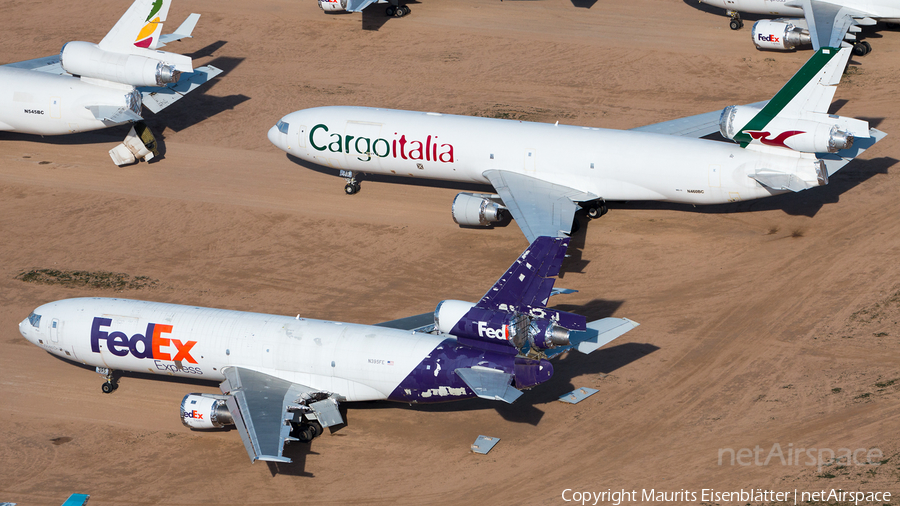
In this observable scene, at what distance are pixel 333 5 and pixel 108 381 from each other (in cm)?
3811

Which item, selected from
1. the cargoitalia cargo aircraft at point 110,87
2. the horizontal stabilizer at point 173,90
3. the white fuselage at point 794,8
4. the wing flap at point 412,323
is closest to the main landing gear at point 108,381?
the wing flap at point 412,323

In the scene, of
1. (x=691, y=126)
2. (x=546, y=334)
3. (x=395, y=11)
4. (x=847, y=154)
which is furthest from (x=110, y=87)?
(x=847, y=154)

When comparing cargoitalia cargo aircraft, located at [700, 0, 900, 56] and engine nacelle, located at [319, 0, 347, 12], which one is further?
engine nacelle, located at [319, 0, 347, 12]

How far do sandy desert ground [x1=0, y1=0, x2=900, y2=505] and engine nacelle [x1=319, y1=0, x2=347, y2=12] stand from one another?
1.23 metres

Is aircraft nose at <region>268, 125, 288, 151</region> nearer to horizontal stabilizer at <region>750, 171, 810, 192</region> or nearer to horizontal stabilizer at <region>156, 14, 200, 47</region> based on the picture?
horizontal stabilizer at <region>156, 14, 200, 47</region>

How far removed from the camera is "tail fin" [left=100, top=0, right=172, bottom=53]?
190ft

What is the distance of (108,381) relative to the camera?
4122 cm

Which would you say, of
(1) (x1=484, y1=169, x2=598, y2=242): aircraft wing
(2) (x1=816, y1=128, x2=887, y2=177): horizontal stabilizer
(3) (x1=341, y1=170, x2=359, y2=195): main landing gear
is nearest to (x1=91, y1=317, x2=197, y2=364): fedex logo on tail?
(1) (x1=484, y1=169, x2=598, y2=242): aircraft wing

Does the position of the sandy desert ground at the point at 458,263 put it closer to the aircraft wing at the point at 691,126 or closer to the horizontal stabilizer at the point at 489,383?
the horizontal stabilizer at the point at 489,383

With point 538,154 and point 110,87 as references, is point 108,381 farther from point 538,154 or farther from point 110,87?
point 110,87

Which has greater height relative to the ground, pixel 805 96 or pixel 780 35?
pixel 780 35

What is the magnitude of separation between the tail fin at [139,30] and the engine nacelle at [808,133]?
110ft

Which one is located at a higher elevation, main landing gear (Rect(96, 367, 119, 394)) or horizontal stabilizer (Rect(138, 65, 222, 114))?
horizontal stabilizer (Rect(138, 65, 222, 114))

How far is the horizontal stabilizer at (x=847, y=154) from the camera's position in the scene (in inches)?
1839
